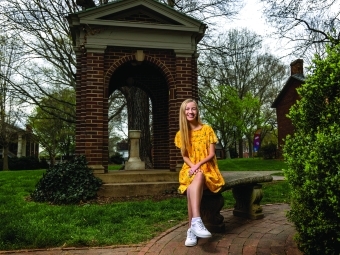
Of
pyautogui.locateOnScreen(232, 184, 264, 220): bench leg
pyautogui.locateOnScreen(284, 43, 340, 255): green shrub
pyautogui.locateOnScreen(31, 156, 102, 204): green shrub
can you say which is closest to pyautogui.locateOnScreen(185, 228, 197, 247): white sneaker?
pyautogui.locateOnScreen(284, 43, 340, 255): green shrub

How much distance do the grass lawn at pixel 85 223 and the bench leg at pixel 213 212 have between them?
661 mm

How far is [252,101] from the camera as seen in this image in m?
29.6

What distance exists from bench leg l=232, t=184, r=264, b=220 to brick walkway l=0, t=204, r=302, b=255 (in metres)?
0.33

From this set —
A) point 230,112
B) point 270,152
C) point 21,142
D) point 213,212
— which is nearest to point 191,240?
point 213,212

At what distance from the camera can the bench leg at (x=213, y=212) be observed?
Answer: 391 centimetres

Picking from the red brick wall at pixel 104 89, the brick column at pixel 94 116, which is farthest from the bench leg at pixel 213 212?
the brick column at pixel 94 116

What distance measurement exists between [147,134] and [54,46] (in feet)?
19.7

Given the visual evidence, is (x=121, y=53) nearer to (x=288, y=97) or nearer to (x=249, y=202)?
(x=249, y=202)

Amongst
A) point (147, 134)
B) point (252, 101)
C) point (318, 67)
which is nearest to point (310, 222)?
point (318, 67)

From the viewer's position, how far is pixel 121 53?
7734 mm

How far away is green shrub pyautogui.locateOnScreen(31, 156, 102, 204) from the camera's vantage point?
6.54 m

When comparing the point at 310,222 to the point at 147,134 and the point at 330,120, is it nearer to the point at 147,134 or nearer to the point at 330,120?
the point at 330,120

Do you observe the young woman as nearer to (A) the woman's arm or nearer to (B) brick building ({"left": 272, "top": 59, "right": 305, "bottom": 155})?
(A) the woman's arm

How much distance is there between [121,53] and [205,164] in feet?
16.0
